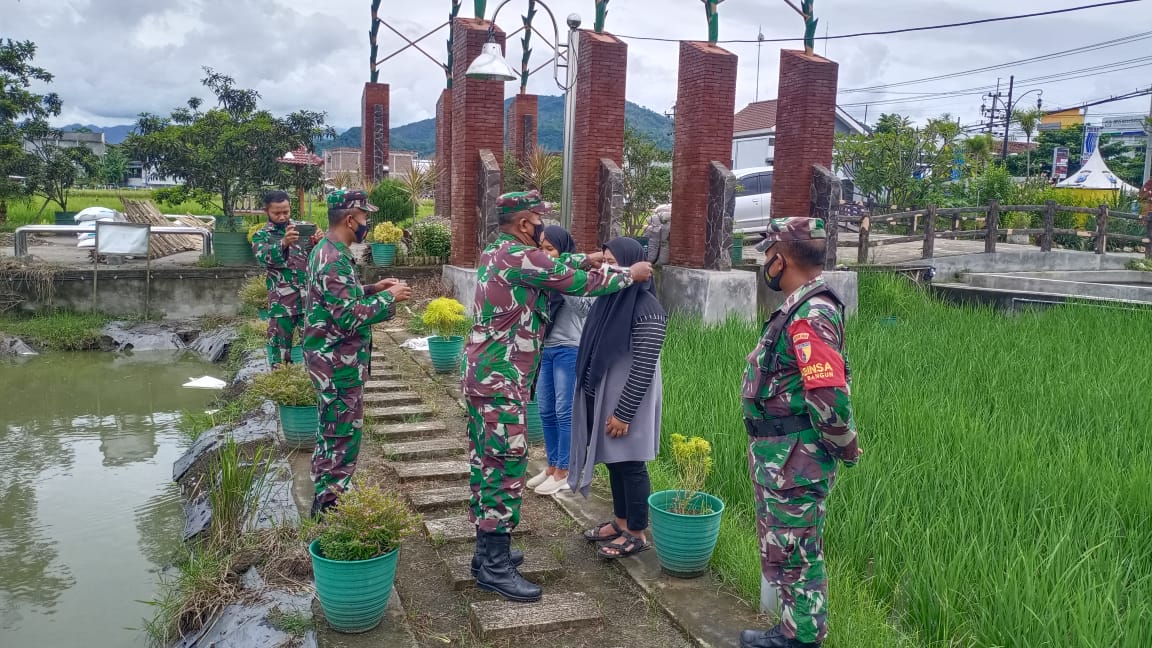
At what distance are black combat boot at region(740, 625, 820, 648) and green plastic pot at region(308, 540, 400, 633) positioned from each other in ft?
4.52

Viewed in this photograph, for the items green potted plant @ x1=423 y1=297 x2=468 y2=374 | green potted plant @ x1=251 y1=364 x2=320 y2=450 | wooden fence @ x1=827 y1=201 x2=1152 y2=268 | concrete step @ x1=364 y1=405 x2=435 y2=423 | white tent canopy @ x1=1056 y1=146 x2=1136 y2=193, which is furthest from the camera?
white tent canopy @ x1=1056 y1=146 x2=1136 y2=193

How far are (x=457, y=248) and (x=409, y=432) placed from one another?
19.2 feet

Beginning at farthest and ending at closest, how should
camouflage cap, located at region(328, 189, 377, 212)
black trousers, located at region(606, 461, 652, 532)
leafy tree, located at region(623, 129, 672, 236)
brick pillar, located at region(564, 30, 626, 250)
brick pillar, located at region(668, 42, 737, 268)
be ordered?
leafy tree, located at region(623, 129, 672, 236) → brick pillar, located at region(564, 30, 626, 250) → brick pillar, located at region(668, 42, 737, 268) → camouflage cap, located at region(328, 189, 377, 212) → black trousers, located at region(606, 461, 652, 532)

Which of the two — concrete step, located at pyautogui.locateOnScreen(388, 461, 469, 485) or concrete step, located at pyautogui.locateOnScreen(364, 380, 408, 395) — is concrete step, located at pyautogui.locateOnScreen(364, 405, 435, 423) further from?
concrete step, located at pyautogui.locateOnScreen(388, 461, 469, 485)

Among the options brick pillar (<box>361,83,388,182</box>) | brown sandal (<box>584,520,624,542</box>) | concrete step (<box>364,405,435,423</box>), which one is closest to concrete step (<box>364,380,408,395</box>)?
concrete step (<box>364,405,435,423</box>)

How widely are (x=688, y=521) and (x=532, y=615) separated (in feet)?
2.55

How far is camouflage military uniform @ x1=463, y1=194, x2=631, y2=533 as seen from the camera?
3.46 metres

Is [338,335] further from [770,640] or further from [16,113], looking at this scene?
[16,113]

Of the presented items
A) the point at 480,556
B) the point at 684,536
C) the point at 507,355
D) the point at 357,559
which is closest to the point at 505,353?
the point at 507,355

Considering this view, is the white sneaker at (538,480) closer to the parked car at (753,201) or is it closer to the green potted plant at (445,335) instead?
the green potted plant at (445,335)

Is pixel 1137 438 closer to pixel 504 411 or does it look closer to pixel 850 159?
pixel 504 411

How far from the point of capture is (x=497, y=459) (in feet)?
11.6

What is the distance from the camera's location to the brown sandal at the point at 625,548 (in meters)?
3.91

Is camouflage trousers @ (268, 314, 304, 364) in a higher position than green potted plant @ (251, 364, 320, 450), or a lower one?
higher
